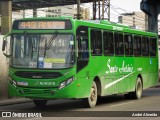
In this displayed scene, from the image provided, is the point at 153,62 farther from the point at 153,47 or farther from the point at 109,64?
the point at 109,64

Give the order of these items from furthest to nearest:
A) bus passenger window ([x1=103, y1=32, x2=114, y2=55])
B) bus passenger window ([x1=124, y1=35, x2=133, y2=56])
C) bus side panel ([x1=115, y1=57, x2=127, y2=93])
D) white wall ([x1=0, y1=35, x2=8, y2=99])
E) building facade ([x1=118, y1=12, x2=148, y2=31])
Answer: building facade ([x1=118, y1=12, x2=148, y2=31]), white wall ([x1=0, y1=35, x2=8, y2=99]), bus passenger window ([x1=124, y1=35, x2=133, y2=56]), bus side panel ([x1=115, y1=57, x2=127, y2=93]), bus passenger window ([x1=103, y1=32, x2=114, y2=55])

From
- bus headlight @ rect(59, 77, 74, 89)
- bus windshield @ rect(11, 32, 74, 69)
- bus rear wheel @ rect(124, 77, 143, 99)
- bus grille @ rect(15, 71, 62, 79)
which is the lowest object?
bus rear wheel @ rect(124, 77, 143, 99)

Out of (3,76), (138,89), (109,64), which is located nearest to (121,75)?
(109,64)

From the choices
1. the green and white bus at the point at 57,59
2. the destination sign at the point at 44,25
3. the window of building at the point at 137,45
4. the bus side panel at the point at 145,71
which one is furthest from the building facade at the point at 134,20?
the destination sign at the point at 44,25

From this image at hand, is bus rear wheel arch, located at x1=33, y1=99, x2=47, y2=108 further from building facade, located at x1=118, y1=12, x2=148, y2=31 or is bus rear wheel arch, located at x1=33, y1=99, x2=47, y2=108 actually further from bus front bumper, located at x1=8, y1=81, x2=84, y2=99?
building facade, located at x1=118, y1=12, x2=148, y2=31

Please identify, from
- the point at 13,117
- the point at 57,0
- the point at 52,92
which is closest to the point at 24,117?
the point at 13,117

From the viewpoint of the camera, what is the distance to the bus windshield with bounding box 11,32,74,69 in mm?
14547

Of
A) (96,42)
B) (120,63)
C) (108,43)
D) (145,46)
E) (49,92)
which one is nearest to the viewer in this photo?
(49,92)

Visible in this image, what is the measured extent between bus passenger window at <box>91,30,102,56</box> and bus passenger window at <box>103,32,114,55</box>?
50cm

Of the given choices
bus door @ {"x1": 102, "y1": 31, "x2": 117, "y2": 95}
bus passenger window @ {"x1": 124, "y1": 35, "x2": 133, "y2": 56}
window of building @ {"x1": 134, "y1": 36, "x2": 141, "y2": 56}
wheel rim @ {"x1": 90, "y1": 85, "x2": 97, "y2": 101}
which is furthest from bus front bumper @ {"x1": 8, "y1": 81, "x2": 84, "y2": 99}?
window of building @ {"x1": 134, "y1": 36, "x2": 141, "y2": 56}

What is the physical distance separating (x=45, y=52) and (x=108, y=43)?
141 inches

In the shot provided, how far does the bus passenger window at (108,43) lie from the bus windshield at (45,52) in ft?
9.03

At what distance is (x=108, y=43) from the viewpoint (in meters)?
17.4

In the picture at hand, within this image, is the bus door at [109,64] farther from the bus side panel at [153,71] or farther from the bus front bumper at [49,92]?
the bus side panel at [153,71]
